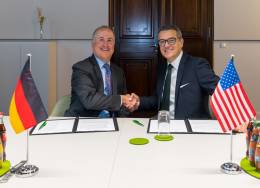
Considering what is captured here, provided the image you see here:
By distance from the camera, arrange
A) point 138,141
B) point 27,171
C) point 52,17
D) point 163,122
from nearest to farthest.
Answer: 1. point 27,171
2. point 138,141
3. point 163,122
4. point 52,17

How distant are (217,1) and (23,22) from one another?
2860 mm

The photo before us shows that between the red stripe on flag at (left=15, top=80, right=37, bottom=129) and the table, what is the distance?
0.19 metres

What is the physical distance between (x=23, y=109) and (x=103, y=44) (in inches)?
59.8

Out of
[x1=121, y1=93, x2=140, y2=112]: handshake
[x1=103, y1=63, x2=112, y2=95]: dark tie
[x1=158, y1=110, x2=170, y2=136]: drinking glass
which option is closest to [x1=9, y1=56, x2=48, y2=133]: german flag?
[x1=158, y1=110, x2=170, y2=136]: drinking glass

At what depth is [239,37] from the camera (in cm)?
544

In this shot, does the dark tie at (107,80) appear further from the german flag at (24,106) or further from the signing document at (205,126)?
the german flag at (24,106)

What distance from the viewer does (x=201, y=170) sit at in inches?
59.8

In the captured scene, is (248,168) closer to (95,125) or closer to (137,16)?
(95,125)

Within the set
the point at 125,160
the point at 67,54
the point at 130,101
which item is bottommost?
the point at 125,160

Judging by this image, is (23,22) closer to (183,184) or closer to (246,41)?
(246,41)

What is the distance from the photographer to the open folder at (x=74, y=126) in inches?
85.0

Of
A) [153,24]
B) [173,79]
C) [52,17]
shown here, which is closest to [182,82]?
A: [173,79]

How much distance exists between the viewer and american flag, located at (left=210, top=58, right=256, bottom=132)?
1668 mm

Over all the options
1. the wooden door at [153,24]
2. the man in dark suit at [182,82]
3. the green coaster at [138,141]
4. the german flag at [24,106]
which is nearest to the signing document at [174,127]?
the green coaster at [138,141]
